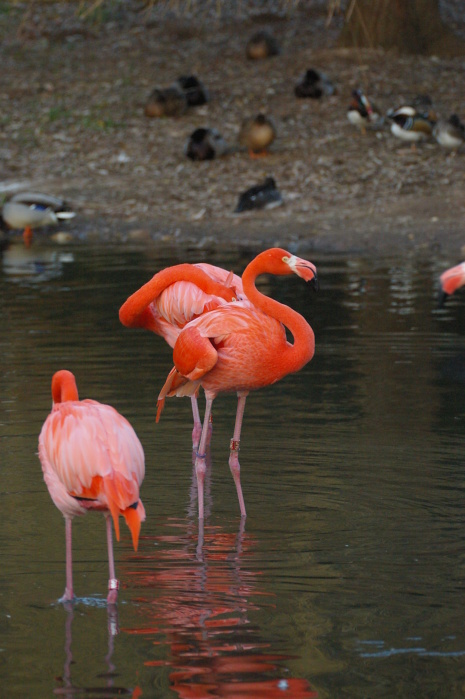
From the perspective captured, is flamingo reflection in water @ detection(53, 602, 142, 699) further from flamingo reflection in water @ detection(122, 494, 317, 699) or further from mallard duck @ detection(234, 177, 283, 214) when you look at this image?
mallard duck @ detection(234, 177, 283, 214)

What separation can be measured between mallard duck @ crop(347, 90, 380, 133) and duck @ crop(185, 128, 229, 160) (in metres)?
1.90

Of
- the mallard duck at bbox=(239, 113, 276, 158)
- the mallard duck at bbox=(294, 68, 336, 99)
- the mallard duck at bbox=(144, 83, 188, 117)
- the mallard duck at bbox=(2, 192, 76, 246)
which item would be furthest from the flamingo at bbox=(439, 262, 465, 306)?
the mallard duck at bbox=(144, 83, 188, 117)

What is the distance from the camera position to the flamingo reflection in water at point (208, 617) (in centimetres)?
352

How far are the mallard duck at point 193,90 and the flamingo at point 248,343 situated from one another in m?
13.1

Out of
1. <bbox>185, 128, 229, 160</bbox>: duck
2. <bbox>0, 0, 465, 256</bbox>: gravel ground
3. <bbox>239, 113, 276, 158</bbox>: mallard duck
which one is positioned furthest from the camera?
<bbox>185, 128, 229, 160</bbox>: duck

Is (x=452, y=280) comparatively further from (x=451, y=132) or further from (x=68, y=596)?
(x=451, y=132)

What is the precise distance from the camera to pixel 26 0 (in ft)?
80.7

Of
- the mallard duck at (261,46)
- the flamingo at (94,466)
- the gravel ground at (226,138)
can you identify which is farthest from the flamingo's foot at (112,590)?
the mallard duck at (261,46)

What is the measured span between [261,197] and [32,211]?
3004 mm

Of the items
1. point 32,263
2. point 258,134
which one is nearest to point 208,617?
point 32,263

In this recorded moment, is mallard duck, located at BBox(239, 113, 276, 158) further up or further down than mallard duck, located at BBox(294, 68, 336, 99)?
further down

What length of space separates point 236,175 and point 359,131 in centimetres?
203

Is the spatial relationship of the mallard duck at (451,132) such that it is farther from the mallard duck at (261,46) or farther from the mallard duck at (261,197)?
the mallard duck at (261,46)

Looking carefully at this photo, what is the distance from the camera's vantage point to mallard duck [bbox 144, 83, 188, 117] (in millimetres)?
17750
